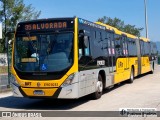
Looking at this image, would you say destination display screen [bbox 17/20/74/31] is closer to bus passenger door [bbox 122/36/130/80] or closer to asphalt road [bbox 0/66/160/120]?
asphalt road [bbox 0/66/160/120]

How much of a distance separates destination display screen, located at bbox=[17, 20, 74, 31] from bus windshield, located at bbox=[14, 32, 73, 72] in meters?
0.23

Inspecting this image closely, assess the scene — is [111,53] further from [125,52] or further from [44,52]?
[44,52]

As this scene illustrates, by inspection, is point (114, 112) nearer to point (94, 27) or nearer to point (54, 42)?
point (54, 42)

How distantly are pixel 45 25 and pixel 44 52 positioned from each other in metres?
0.99

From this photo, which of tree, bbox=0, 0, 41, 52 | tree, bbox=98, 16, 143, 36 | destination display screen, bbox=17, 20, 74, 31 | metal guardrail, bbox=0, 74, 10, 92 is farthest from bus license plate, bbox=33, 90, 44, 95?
tree, bbox=98, 16, 143, 36

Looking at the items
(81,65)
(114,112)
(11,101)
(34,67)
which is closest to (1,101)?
(11,101)

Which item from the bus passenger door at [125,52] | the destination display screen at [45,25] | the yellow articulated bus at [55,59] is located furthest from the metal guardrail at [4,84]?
the bus passenger door at [125,52]

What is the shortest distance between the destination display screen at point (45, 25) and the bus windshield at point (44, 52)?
8.9 inches

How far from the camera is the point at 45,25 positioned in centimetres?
1283

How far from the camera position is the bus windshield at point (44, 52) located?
12.2 meters

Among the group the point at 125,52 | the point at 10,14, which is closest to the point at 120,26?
the point at 10,14

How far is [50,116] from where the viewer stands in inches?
432

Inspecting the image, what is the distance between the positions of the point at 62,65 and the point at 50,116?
1892 mm

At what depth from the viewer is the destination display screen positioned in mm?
12602
